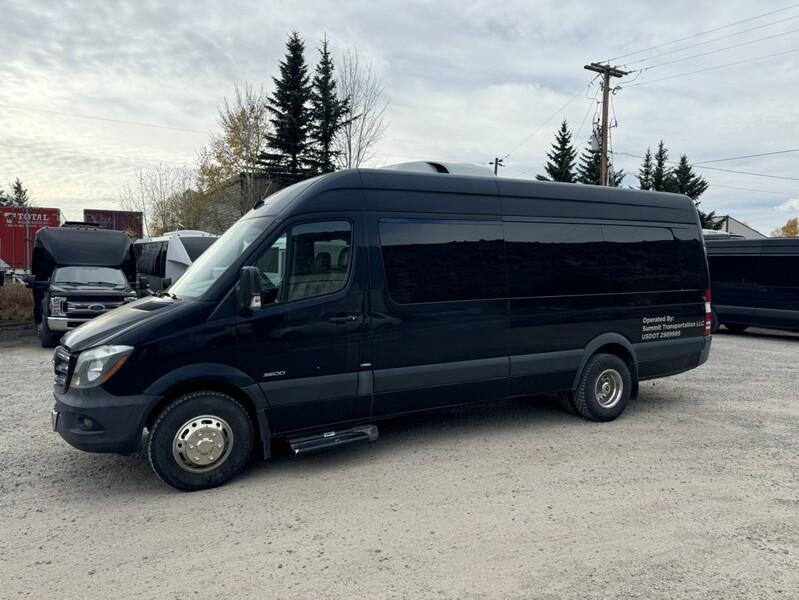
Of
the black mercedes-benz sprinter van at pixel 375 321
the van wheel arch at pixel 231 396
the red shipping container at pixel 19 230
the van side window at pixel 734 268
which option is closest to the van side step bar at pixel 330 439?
the black mercedes-benz sprinter van at pixel 375 321

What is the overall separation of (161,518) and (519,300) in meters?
3.83

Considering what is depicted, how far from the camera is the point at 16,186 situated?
79.6 metres

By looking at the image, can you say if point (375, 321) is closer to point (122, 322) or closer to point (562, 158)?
point (122, 322)

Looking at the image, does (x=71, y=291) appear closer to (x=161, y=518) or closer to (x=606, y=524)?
(x=161, y=518)

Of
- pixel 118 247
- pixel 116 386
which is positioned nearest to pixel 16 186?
pixel 118 247

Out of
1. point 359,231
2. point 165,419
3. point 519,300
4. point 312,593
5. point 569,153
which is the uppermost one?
point 569,153

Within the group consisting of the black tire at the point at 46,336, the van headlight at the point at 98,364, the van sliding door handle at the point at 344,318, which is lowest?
the black tire at the point at 46,336

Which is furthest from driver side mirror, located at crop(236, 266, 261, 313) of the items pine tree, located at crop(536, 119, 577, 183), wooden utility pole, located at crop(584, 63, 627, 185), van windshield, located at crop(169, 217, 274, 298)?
pine tree, located at crop(536, 119, 577, 183)

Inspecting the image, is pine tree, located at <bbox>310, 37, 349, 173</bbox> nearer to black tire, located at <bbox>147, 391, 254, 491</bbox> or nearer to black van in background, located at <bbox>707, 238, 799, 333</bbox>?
black van in background, located at <bbox>707, 238, 799, 333</bbox>

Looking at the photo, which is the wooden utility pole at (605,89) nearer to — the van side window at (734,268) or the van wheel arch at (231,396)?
the van side window at (734,268)

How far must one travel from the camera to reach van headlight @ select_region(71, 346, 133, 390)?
421 cm

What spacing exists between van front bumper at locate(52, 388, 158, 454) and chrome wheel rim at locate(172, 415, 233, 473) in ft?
1.04

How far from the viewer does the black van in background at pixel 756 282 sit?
44.7ft

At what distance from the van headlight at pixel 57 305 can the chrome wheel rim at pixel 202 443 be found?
8.60 metres
